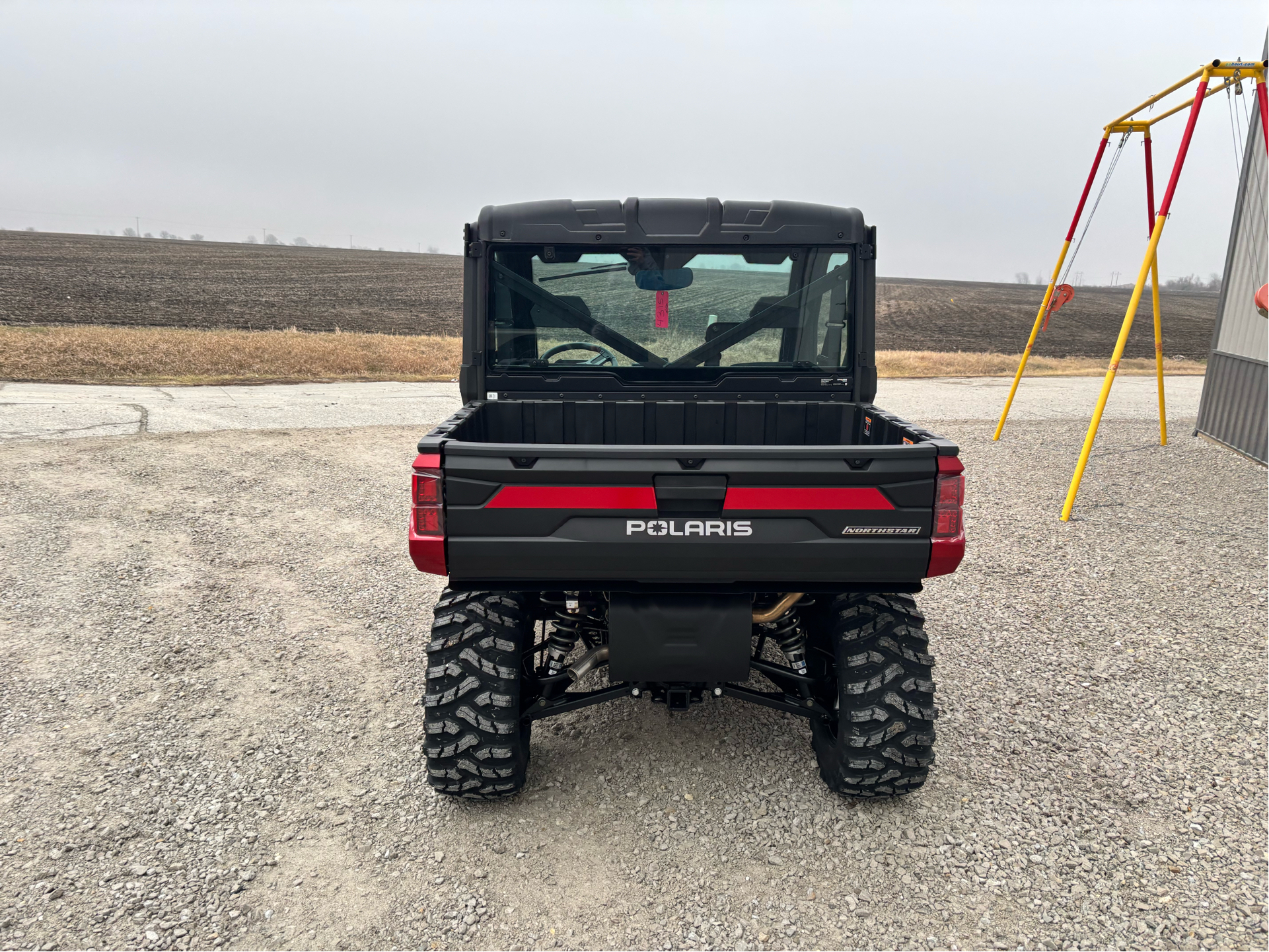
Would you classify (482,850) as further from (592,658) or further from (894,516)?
(894,516)

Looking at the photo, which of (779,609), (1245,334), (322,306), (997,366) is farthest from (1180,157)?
(322,306)

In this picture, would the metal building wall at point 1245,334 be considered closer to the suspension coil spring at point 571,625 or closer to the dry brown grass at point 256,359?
the dry brown grass at point 256,359

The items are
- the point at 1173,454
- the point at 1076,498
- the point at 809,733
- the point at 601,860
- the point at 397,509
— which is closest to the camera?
the point at 601,860

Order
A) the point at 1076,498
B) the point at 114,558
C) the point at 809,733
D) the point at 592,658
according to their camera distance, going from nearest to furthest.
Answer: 1. the point at 592,658
2. the point at 809,733
3. the point at 114,558
4. the point at 1076,498

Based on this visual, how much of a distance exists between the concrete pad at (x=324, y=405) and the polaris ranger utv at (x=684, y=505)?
7.81 m

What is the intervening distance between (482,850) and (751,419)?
7.73ft

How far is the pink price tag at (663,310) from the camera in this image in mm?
4004

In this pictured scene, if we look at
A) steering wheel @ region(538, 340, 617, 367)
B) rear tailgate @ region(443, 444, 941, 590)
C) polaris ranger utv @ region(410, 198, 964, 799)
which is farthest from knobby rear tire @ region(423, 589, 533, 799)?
steering wheel @ region(538, 340, 617, 367)

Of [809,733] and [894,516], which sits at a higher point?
[894,516]

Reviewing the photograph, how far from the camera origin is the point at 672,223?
382cm

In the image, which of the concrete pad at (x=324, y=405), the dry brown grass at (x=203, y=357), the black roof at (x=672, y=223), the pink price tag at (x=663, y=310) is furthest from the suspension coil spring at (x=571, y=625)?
the dry brown grass at (x=203, y=357)

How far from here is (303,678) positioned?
3994 millimetres

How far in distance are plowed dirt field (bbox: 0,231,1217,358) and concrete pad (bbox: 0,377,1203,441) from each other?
1107cm

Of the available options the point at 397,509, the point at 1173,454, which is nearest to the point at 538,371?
the point at 397,509
